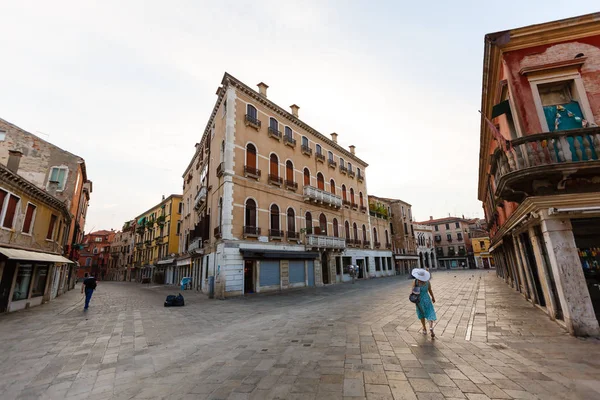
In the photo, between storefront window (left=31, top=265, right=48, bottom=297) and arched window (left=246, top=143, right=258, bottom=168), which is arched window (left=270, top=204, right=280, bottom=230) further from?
storefront window (left=31, top=265, right=48, bottom=297)

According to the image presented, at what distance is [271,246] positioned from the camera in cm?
1803

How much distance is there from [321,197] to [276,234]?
631 centimetres

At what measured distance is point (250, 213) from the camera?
58.4 feet

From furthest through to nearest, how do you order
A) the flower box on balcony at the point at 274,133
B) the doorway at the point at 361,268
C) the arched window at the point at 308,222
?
the doorway at the point at 361,268, the arched window at the point at 308,222, the flower box on balcony at the point at 274,133

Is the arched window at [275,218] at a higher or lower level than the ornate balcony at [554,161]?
higher

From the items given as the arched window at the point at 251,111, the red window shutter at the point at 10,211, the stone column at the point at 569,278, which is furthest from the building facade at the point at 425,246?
the red window shutter at the point at 10,211

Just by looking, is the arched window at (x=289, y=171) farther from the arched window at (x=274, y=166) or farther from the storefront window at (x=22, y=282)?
the storefront window at (x=22, y=282)

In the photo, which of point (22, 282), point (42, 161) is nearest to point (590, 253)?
point (22, 282)

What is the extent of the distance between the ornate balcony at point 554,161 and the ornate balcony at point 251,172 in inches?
575

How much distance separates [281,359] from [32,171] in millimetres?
23444

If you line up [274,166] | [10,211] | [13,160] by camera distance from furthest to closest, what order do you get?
[274,166] < [13,160] < [10,211]

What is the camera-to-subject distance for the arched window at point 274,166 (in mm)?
20056

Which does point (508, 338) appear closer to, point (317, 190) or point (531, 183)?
point (531, 183)

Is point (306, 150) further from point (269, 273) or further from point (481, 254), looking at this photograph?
point (481, 254)
